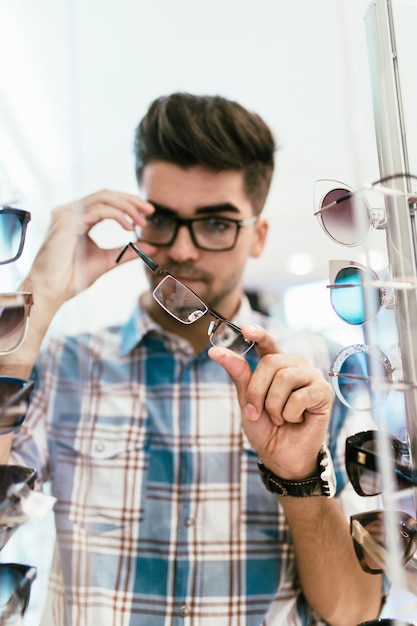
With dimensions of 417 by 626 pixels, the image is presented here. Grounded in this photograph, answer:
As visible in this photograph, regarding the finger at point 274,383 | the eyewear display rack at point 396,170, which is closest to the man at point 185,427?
the finger at point 274,383

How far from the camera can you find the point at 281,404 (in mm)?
455

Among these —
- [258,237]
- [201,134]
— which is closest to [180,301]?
[201,134]

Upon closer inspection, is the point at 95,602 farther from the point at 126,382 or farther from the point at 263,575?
the point at 126,382

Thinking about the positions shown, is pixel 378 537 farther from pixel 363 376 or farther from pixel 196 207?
pixel 196 207

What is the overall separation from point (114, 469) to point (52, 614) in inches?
8.5

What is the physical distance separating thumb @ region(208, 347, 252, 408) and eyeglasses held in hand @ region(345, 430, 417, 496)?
11 centimetres

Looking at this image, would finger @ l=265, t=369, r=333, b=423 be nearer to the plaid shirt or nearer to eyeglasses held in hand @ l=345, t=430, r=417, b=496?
eyeglasses held in hand @ l=345, t=430, r=417, b=496

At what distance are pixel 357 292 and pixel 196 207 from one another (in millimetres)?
383

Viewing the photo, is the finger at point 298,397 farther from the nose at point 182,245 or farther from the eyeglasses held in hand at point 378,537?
the nose at point 182,245

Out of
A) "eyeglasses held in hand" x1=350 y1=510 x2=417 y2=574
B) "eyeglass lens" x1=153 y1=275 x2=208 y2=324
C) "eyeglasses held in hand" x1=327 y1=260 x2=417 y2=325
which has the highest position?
"eyeglass lens" x1=153 y1=275 x2=208 y2=324

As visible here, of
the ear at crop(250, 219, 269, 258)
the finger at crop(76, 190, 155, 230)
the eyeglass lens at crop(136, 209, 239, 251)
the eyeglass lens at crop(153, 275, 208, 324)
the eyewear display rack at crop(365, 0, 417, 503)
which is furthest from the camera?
the ear at crop(250, 219, 269, 258)

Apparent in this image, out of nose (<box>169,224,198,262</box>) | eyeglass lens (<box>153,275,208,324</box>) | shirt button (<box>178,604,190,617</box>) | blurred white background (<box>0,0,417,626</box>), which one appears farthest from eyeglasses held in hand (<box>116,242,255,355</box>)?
shirt button (<box>178,604,190,617</box>)

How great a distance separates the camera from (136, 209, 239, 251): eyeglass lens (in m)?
0.72

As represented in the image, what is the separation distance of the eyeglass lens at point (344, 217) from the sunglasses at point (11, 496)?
343mm
